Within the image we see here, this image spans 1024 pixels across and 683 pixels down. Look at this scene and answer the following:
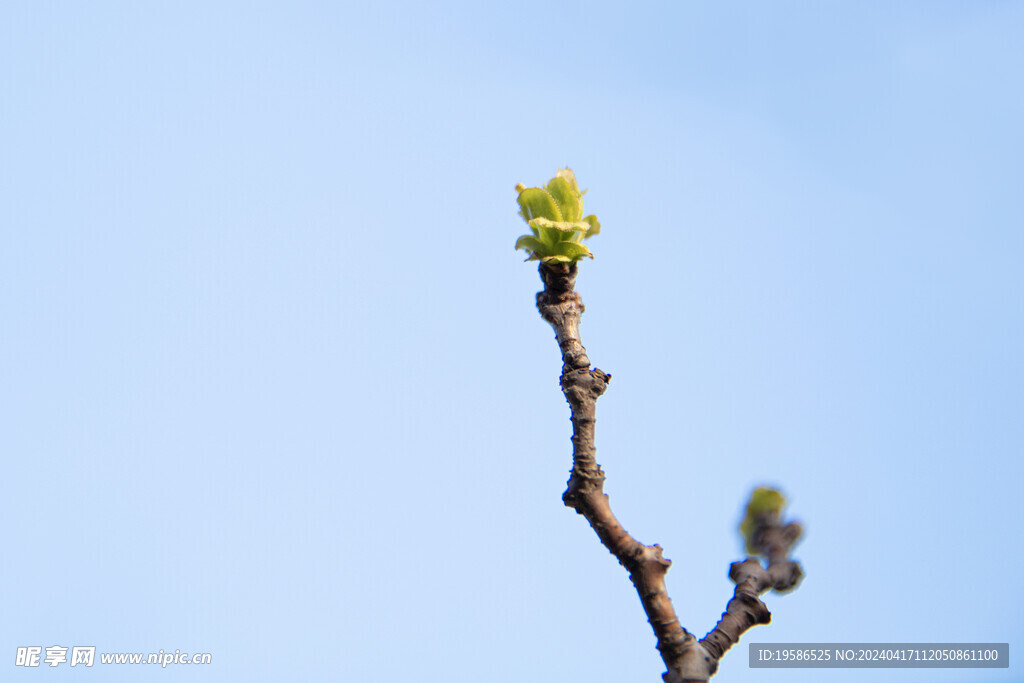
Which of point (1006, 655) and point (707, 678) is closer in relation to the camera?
point (707, 678)

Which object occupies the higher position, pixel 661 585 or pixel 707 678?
pixel 661 585

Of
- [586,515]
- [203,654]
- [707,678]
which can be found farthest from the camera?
[203,654]

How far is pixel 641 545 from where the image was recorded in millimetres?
2055

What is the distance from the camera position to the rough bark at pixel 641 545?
2.00 m

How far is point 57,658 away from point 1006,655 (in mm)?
5224

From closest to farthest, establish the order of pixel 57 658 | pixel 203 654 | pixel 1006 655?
pixel 1006 655, pixel 203 654, pixel 57 658

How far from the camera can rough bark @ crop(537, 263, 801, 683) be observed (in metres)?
2.00

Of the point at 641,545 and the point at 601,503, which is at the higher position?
the point at 601,503

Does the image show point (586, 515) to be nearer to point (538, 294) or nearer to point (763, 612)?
point (763, 612)

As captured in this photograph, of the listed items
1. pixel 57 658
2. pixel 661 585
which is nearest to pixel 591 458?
pixel 661 585

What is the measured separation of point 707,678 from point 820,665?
1478 mm

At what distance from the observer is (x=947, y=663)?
3.40 m

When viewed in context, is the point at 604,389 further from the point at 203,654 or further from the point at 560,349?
the point at 203,654

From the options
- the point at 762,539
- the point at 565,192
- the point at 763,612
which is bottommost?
the point at 763,612
